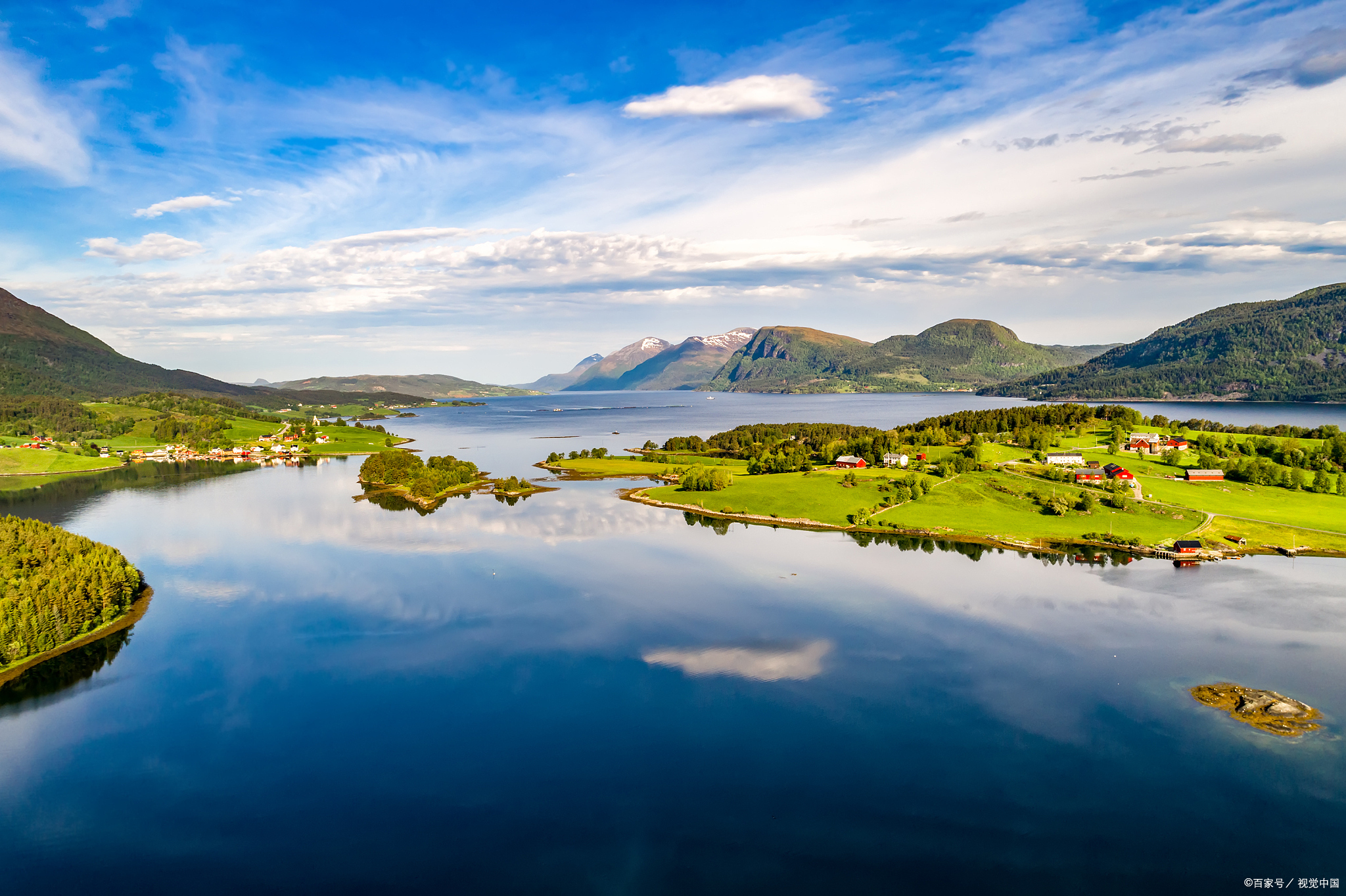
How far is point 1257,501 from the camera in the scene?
306 feet

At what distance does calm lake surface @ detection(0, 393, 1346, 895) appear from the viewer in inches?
1193

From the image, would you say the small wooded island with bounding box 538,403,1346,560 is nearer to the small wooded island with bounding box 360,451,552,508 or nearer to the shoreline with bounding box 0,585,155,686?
the small wooded island with bounding box 360,451,552,508

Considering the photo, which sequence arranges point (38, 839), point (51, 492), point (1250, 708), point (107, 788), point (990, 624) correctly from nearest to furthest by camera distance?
point (38, 839), point (107, 788), point (1250, 708), point (990, 624), point (51, 492)

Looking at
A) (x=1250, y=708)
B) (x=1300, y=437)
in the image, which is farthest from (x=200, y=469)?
(x=1300, y=437)

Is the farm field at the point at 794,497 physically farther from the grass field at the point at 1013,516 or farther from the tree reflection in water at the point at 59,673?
the tree reflection in water at the point at 59,673

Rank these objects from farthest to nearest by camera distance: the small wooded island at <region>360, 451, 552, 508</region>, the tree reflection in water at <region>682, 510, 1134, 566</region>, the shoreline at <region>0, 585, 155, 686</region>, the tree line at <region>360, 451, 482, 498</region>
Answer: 1. the tree line at <region>360, 451, 482, 498</region>
2. the small wooded island at <region>360, 451, 552, 508</region>
3. the tree reflection in water at <region>682, 510, 1134, 566</region>
4. the shoreline at <region>0, 585, 155, 686</region>

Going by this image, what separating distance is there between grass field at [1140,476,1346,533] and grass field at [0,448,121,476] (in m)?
203

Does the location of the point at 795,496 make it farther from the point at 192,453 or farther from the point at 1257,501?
the point at 192,453

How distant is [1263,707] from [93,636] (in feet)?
272

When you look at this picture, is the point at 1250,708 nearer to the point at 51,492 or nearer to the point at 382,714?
the point at 382,714

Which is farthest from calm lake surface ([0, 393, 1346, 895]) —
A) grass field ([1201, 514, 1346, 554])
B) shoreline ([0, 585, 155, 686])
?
grass field ([1201, 514, 1346, 554])

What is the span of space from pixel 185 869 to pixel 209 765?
8813 mm

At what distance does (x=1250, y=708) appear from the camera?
4206cm

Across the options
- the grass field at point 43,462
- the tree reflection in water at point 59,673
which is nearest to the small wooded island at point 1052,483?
the tree reflection in water at point 59,673
